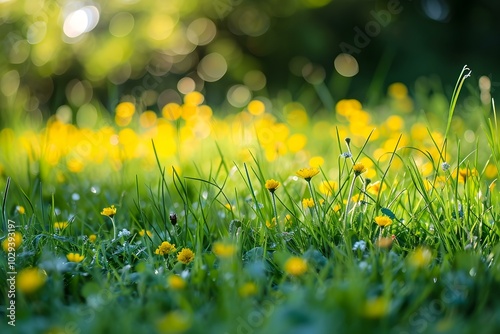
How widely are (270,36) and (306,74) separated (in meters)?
0.46

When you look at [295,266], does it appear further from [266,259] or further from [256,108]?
[256,108]

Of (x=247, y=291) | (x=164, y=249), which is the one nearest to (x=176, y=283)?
(x=247, y=291)

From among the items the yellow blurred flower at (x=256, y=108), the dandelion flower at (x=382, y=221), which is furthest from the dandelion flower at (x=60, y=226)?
the yellow blurred flower at (x=256, y=108)

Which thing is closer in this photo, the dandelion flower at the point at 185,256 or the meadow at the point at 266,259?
the meadow at the point at 266,259

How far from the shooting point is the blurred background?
15.9ft

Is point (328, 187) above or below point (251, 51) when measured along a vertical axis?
below

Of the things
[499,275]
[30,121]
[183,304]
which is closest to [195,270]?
[183,304]

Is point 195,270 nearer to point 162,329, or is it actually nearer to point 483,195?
point 162,329

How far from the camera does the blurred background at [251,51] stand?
486 cm

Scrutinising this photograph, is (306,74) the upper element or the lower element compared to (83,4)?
lower

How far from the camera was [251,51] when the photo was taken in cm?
557

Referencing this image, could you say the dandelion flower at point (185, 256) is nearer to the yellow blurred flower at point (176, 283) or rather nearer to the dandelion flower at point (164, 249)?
the dandelion flower at point (164, 249)

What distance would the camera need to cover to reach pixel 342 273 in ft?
4.91

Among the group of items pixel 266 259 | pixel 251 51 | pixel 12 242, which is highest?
pixel 251 51
